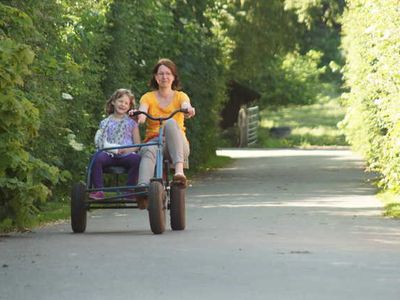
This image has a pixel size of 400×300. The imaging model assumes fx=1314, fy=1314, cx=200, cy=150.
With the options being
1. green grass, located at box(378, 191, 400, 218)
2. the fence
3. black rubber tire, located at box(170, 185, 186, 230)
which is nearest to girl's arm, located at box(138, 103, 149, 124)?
black rubber tire, located at box(170, 185, 186, 230)

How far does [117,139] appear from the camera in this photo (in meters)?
13.8

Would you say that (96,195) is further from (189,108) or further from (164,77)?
(164,77)

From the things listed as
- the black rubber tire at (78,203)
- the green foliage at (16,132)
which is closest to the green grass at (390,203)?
the black rubber tire at (78,203)

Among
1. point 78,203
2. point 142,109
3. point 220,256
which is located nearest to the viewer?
point 220,256

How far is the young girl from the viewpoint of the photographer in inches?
531

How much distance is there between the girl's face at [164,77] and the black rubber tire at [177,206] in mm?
1251

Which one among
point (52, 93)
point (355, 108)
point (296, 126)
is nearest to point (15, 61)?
point (52, 93)

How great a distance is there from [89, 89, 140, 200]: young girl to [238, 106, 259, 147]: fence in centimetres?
3955

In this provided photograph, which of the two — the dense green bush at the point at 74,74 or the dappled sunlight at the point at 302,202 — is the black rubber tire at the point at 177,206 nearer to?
the dense green bush at the point at 74,74

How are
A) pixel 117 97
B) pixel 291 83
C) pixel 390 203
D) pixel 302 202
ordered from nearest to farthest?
pixel 117 97
pixel 390 203
pixel 302 202
pixel 291 83

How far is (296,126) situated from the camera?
71688 millimetres

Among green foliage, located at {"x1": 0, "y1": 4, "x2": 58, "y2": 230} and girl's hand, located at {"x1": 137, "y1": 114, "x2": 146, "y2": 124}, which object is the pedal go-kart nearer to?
girl's hand, located at {"x1": 137, "y1": 114, "x2": 146, "y2": 124}

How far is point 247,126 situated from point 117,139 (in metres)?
41.1

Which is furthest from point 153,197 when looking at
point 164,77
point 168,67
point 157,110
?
point 168,67
